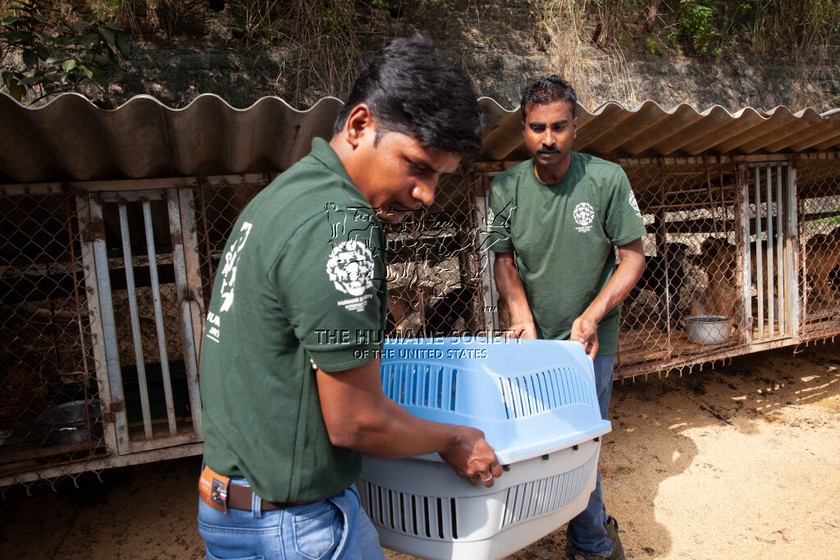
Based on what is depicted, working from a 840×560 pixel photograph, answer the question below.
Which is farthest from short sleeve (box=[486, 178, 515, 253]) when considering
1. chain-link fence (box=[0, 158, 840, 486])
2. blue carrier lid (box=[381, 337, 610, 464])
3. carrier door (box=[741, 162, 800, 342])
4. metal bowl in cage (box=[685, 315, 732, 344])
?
carrier door (box=[741, 162, 800, 342])

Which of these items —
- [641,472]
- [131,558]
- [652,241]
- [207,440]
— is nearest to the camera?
[207,440]

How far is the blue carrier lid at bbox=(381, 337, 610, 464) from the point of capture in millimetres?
1436

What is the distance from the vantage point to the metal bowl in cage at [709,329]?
14.4 feet

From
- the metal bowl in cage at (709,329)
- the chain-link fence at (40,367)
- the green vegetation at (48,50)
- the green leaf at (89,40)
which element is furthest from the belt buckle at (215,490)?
the metal bowl in cage at (709,329)

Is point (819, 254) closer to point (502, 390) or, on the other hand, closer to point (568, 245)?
point (568, 245)

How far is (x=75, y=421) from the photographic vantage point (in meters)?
3.03

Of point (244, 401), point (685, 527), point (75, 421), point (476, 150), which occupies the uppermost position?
point (476, 150)

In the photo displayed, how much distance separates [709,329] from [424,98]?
13.5ft

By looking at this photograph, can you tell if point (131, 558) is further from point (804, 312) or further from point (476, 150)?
→ point (804, 312)

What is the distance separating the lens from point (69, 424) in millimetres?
3102

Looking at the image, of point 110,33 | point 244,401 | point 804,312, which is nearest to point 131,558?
point 244,401

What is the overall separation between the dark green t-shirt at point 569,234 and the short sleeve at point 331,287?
1.57 metres

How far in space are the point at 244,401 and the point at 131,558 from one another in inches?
99.1

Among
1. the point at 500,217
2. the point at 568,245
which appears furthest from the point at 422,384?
the point at 500,217
